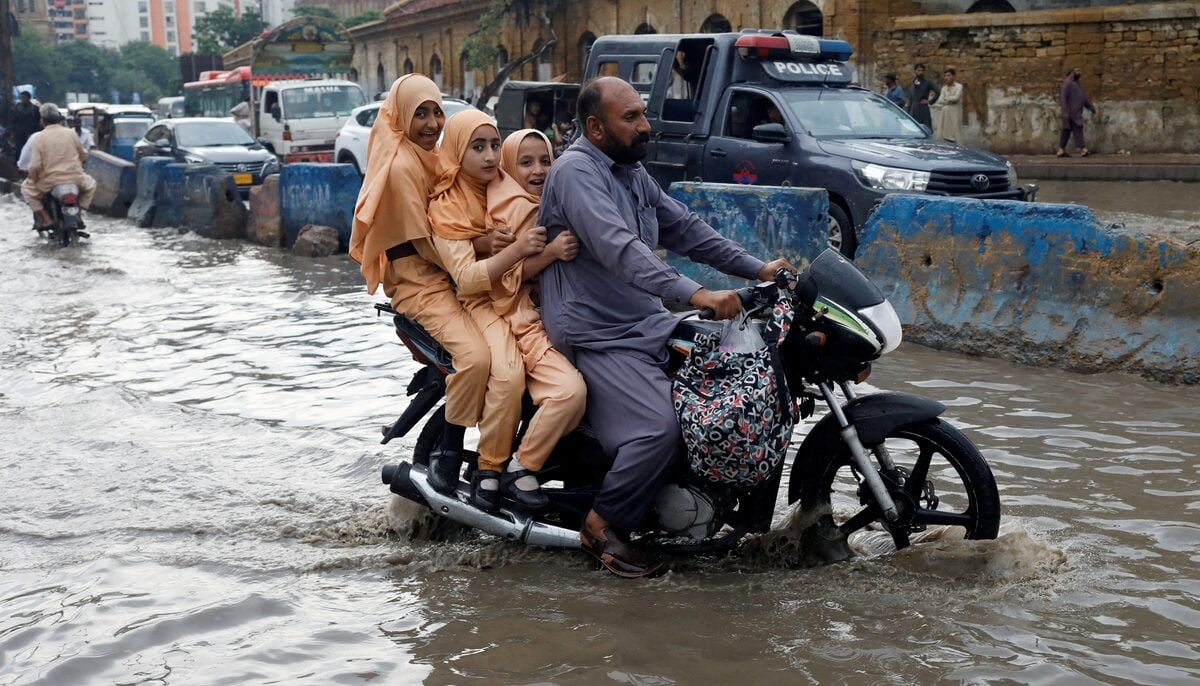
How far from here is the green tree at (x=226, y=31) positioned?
8331cm

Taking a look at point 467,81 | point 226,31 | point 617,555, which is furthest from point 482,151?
point 226,31

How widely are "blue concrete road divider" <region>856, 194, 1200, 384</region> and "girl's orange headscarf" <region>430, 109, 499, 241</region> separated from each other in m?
4.33

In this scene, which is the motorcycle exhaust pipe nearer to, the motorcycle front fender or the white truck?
the motorcycle front fender

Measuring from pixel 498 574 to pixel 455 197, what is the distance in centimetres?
138

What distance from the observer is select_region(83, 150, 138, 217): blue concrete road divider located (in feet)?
71.3

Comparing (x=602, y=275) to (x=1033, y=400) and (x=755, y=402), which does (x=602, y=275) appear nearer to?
(x=755, y=402)

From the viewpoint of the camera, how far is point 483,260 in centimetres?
451

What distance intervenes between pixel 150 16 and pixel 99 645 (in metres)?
183

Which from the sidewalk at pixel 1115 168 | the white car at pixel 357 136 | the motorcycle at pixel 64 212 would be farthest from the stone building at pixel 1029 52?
the motorcycle at pixel 64 212

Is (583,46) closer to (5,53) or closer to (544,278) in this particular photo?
(5,53)

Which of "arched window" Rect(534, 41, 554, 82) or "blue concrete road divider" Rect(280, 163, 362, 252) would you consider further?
"arched window" Rect(534, 41, 554, 82)

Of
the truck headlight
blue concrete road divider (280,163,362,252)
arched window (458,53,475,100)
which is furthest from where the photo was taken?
arched window (458,53,475,100)

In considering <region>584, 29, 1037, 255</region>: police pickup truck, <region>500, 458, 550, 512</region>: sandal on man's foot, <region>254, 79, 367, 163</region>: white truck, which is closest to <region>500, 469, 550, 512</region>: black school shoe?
<region>500, 458, 550, 512</region>: sandal on man's foot

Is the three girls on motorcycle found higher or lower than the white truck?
lower
